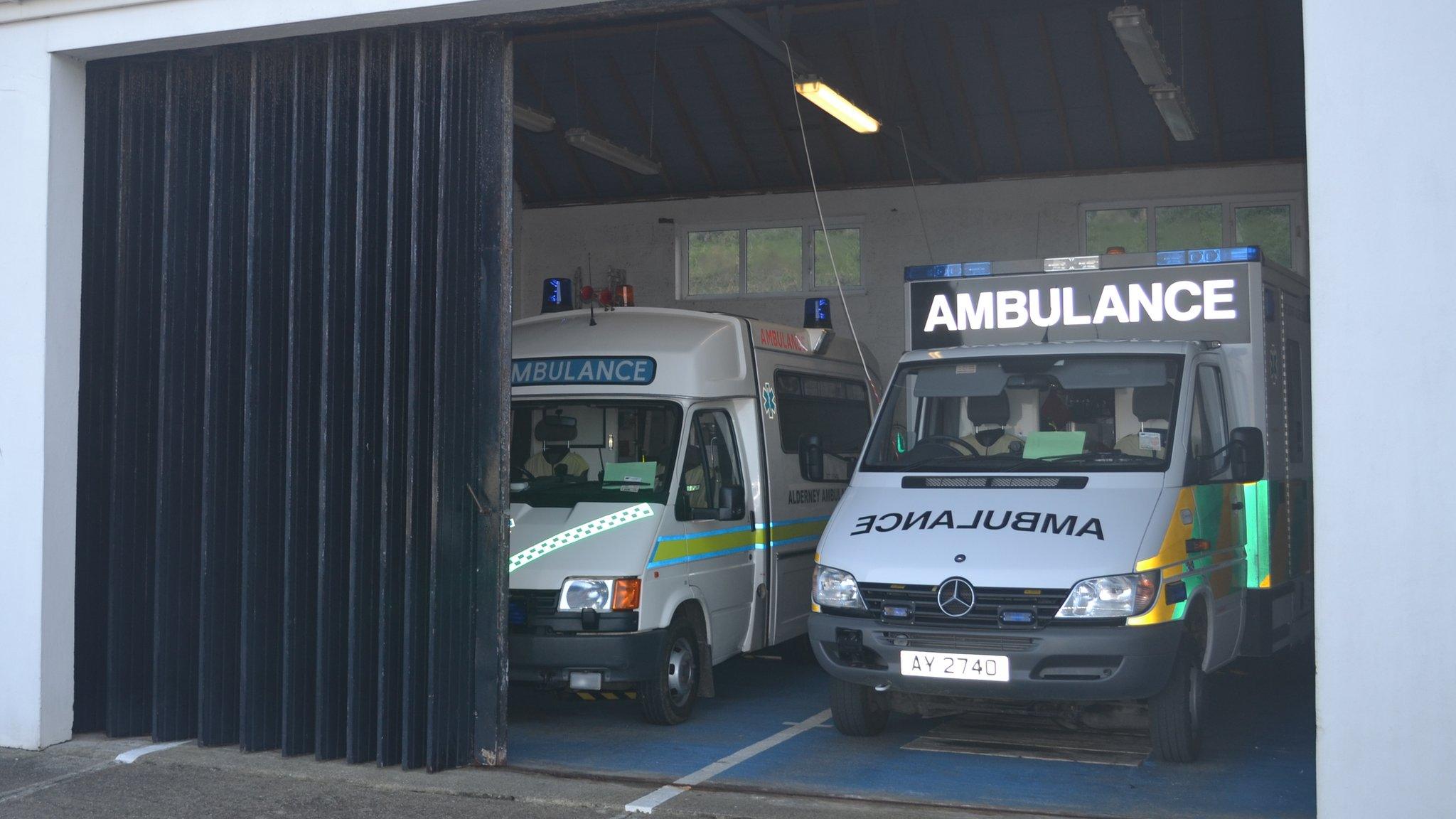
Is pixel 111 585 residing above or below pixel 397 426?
below

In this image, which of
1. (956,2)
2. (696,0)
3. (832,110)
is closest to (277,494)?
(696,0)

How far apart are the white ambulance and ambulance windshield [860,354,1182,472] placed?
63 cm

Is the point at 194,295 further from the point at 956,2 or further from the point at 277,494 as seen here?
the point at 956,2

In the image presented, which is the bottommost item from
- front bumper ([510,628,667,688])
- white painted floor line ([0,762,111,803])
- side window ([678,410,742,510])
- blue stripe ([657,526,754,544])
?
white painted floor line ([0,762,111,803])

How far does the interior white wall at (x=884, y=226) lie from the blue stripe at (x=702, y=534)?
613 centimetres

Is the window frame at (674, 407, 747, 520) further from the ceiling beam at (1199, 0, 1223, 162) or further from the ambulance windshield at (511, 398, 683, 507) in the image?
the ceiling beam at (1199, 0, 1223, 162)

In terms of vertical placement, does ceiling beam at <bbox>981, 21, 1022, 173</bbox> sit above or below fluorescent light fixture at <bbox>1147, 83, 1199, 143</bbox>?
above

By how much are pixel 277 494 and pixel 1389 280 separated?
5.34 meters

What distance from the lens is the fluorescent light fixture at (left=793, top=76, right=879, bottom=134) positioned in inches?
461

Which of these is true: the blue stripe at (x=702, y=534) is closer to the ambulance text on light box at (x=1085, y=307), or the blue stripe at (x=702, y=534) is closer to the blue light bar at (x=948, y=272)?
the ambulance text on light box at (x=1085, y=307)

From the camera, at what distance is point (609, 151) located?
14.3m

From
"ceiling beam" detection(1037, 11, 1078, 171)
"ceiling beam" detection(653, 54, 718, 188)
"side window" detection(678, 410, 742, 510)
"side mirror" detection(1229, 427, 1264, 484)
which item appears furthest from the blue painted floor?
"ceiling beam" detection(653, 54, 718, 188)

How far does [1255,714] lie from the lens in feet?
28.2

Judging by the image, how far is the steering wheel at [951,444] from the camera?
7848 millimetres
